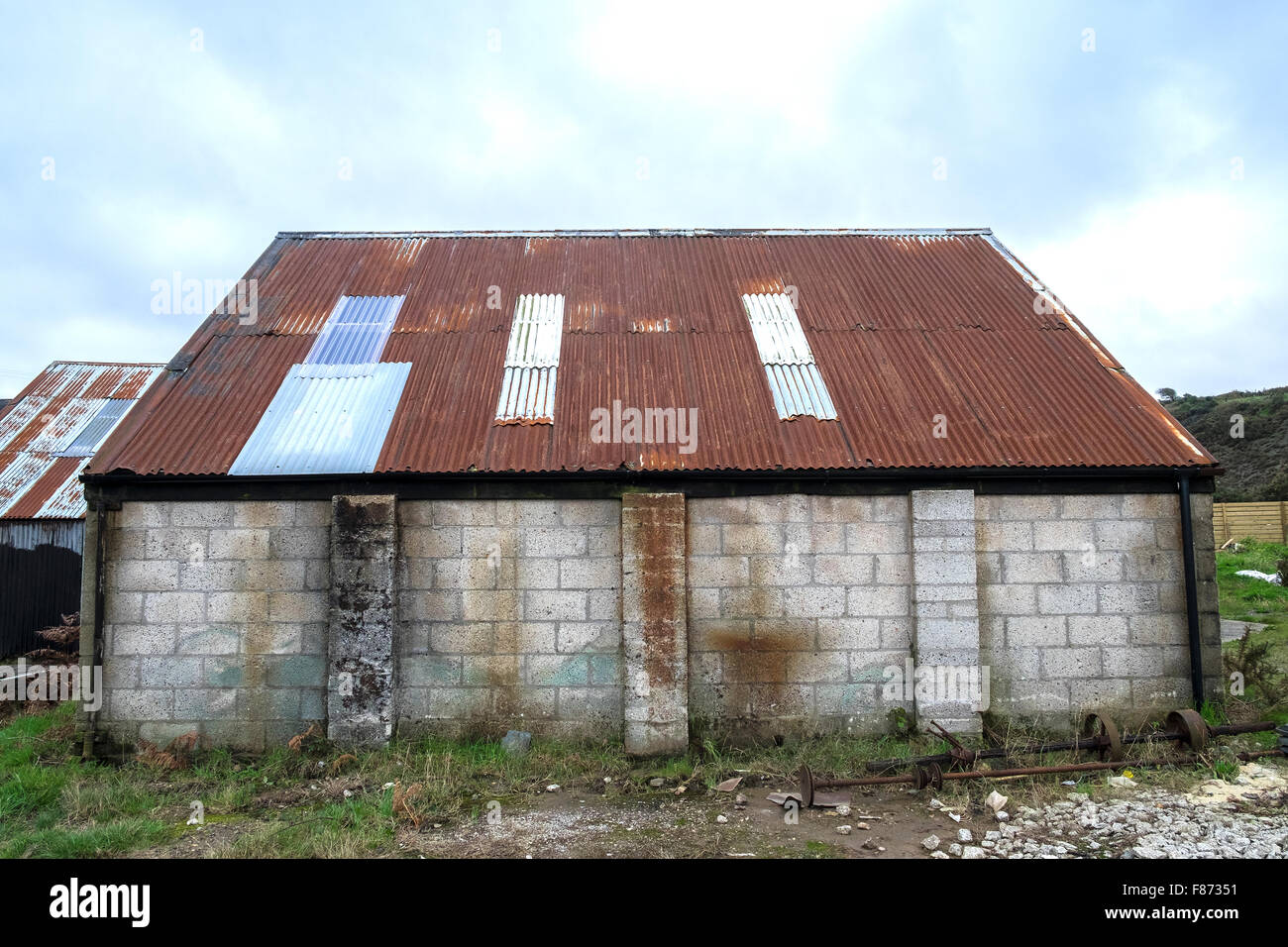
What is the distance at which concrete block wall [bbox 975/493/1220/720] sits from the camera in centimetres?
762

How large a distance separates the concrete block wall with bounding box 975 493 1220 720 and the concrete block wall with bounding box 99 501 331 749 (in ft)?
22.9

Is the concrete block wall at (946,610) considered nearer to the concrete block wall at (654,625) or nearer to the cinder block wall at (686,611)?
the cinder block wall at (686,611)

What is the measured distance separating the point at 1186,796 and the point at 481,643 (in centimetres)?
642

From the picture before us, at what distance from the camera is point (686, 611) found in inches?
293

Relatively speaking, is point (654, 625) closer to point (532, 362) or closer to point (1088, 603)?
point (532, 362)

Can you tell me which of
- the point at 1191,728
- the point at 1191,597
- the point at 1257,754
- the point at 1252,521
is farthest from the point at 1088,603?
the point at 1252,521

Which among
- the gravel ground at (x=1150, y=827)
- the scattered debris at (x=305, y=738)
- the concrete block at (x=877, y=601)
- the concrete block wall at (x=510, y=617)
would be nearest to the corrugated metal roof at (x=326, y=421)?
the concrete block wall at (x=510, y=617)

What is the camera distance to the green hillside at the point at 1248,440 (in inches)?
1414

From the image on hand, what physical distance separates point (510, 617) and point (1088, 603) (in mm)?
5961

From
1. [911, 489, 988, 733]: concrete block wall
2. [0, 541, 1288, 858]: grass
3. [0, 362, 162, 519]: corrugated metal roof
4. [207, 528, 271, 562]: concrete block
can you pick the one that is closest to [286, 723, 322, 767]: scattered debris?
[0, 541, 1288, 858]: grass

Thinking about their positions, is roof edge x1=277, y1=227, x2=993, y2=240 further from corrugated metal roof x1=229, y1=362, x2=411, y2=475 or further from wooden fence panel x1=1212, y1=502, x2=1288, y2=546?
wooden fence panel x1=1212, y1=502, x2=1288, y2=546

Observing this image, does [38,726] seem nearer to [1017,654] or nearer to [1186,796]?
[1017,654]

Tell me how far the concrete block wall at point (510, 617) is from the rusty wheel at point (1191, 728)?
5.34 meters
